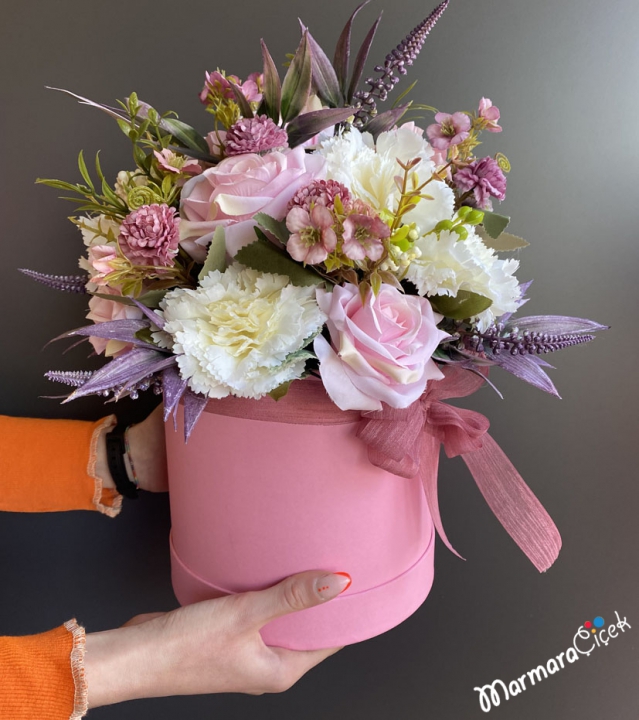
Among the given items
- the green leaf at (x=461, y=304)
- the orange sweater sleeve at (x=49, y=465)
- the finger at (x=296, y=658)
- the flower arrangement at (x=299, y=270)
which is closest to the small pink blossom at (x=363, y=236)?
the flower arrangement at (x=299, y=270)

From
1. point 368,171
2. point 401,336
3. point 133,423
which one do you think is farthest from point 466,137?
point 133,423

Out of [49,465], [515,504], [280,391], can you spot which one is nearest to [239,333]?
[280,391]

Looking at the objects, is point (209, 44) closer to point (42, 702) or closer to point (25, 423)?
point (25, 423)

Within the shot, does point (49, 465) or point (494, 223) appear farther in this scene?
point (49, 465)

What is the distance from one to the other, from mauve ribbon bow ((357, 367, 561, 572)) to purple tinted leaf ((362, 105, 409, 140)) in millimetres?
→ 268

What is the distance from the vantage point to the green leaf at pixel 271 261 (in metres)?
0.49

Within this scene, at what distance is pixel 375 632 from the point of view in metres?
0.63

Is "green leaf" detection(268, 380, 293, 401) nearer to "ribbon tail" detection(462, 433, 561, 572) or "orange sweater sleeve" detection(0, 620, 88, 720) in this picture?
"ribbon tail" detection(462, 433, 561, 572)

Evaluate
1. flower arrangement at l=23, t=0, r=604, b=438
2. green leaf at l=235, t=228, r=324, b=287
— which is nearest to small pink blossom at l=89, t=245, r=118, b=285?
flower arrangement at l=23, t=0, r=604, b=438

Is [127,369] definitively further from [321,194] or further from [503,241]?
[503,241]

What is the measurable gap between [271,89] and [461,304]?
0.29 metres

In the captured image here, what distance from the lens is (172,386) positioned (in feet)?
1.63

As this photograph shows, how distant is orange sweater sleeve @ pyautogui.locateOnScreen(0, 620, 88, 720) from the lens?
61 cm

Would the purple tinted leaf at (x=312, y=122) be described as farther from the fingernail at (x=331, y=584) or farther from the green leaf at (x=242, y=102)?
the fingernail at (x=331, y=584)
